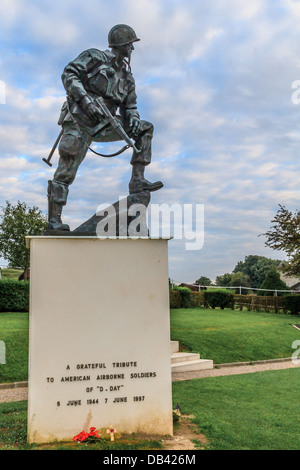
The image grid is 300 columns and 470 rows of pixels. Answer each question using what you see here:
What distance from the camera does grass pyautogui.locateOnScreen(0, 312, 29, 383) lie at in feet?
27.9

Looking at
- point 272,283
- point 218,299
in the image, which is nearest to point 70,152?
point 218,299

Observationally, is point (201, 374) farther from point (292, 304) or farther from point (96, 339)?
point (292, 304)

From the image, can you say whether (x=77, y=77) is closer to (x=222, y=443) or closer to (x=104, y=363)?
(x=104, y=363)

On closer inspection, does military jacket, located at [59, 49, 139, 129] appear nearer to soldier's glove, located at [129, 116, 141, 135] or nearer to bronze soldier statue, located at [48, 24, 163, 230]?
bronze soldier statue, located at [48, 24, 163, 230]

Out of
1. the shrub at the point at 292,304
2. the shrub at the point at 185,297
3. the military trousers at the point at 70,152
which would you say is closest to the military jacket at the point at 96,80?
the military trousers at the point at 70,152

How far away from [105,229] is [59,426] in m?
2.49

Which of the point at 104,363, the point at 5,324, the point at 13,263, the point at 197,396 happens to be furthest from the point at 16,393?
the point at 13,263

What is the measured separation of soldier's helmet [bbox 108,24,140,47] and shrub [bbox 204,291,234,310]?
18.8 m

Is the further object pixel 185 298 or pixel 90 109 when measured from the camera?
pixel 185 298

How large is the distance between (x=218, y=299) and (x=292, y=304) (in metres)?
3.98

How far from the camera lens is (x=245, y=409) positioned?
6.07m

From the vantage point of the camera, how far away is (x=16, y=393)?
766cm

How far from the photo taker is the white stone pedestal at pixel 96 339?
446 centimetres

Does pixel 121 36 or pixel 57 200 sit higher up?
pixel 121 36
